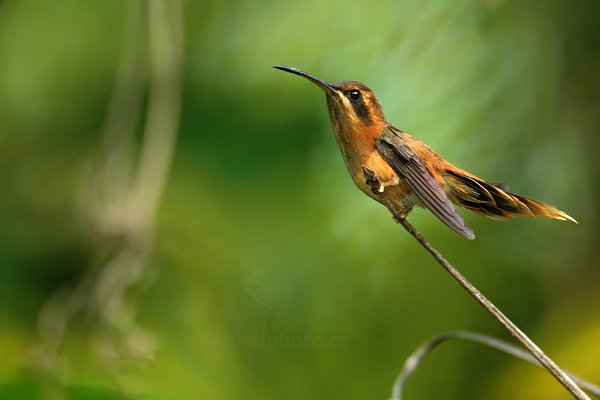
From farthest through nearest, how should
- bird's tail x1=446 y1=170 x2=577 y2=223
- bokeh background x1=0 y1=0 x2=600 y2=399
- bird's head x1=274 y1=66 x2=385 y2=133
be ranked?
bokeh background x1=0 y1=0 x2=600 y2=399
bird's head x1=274 y1=66 x2=385 y2=133
bird's tail x1=446 y1=170 x2=577 y2=223

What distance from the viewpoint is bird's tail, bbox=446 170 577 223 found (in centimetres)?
112

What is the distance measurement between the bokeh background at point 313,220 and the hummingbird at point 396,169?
103 cm

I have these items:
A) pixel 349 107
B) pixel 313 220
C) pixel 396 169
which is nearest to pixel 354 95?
pixel 349 107

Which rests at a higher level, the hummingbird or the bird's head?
the bird's head

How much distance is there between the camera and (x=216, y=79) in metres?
3.04

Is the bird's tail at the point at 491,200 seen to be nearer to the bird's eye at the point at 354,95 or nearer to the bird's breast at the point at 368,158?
the bird's breast at the point at 368,158

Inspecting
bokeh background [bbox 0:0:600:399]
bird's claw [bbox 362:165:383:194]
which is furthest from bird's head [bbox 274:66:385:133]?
bokeh background [bbox 0:0:600:399]

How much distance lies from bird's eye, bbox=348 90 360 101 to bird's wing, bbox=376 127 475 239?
2.8 inches

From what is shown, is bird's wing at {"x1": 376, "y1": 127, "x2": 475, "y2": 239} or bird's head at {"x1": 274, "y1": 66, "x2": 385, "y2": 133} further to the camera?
bird's head at {"x1": 274, "y1": 66, "x2": 385, "y2": 133}

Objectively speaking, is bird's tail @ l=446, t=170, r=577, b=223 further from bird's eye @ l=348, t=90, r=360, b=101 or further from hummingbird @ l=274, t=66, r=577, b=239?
bird's eye @ l=348, t=90, r=360, b=101

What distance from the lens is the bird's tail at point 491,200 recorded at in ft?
3.67

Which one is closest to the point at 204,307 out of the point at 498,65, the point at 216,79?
the point at 216,79

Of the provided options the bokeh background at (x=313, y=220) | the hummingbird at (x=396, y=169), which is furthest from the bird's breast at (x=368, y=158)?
the bokeh background at (x=313, y=220)

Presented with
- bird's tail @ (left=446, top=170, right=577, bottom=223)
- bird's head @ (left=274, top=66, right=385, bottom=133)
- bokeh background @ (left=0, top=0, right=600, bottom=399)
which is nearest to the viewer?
bird's tail @ (left=446, top=170, right=577, bottom=223)
